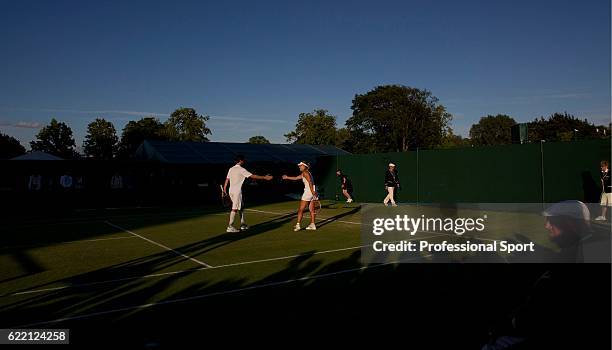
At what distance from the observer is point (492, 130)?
12825cm

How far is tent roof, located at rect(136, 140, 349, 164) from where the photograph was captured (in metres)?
29.7

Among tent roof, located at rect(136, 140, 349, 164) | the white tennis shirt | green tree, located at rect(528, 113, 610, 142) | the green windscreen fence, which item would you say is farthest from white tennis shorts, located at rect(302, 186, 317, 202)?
green tree, located at rect(528, 113, 610, 142)

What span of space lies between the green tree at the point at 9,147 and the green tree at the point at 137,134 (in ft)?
60.6

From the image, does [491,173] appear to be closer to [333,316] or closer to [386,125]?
[333,316]

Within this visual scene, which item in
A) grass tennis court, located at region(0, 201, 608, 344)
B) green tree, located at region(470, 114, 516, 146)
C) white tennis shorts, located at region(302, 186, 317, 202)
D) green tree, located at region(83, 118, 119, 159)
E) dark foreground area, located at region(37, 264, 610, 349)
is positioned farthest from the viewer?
green tree, located at region(470, 114, 516, 146)

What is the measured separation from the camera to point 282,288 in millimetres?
6746

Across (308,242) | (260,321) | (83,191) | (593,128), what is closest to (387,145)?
(593,128)

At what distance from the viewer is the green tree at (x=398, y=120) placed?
81500mm

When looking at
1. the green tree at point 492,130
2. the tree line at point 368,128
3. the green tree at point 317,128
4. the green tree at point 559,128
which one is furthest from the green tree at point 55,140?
the green tree at point 492,130

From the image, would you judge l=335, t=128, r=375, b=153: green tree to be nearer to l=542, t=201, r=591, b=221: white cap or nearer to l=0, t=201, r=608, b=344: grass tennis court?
l=0, t=201, r=608, b=344: grass tennis court

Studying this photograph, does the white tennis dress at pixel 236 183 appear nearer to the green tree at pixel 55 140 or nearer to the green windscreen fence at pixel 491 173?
the green windscreen fence at pixel 491 173

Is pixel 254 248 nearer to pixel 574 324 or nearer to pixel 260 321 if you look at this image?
pixel 260 321

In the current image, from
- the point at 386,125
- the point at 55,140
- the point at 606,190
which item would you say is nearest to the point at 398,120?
the point at 386,125

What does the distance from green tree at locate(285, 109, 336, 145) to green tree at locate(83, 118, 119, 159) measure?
1297 inches
